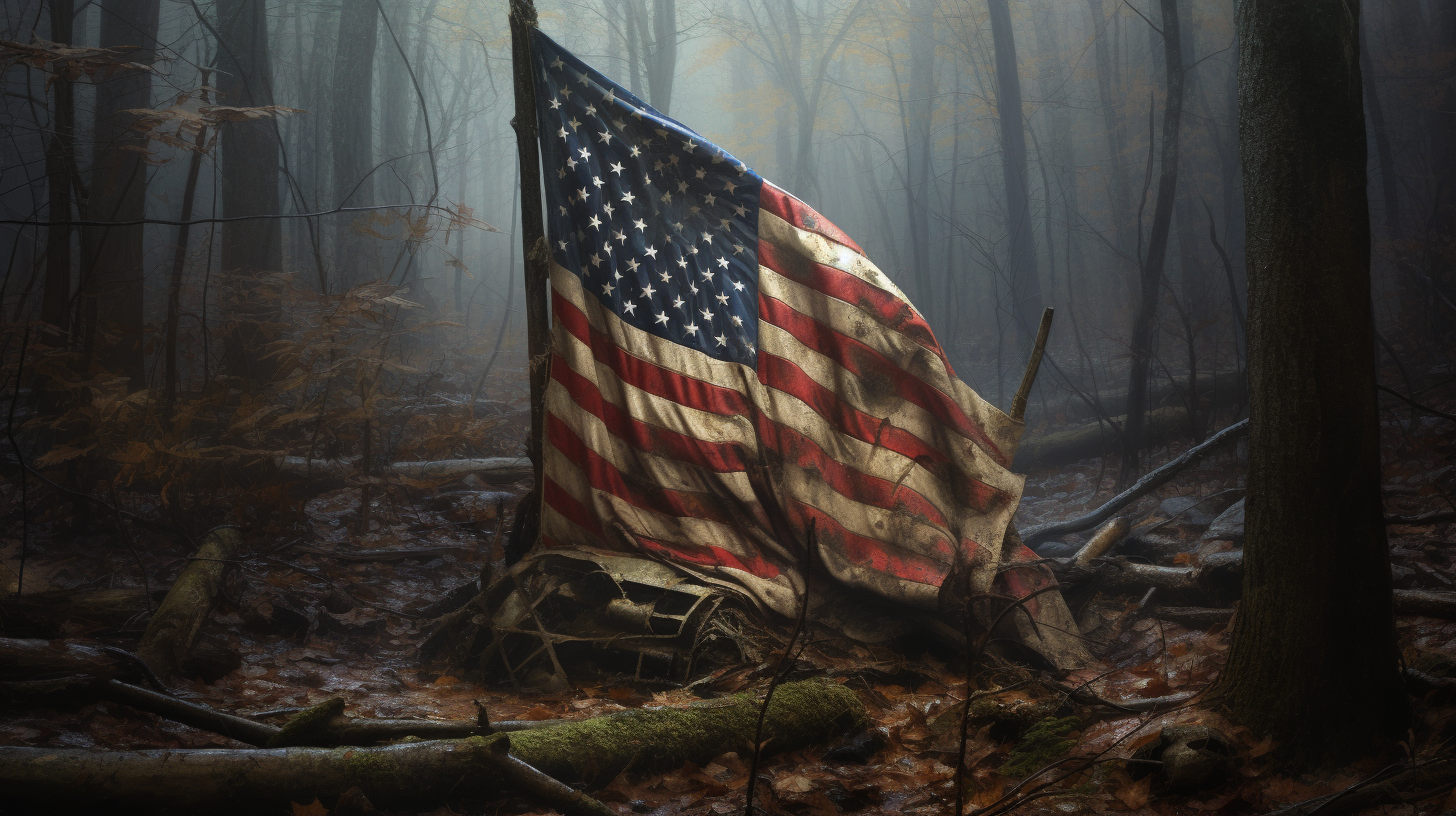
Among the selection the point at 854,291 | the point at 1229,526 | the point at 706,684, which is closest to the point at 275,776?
the point at 706,684

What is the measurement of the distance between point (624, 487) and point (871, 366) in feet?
5.40

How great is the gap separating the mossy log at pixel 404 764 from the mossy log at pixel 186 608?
1.90 m

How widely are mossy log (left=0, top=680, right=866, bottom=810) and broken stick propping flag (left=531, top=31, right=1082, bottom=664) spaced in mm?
1217

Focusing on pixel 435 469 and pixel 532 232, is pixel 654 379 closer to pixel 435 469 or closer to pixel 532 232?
pixel 532 232

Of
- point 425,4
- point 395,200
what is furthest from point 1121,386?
point 425,4

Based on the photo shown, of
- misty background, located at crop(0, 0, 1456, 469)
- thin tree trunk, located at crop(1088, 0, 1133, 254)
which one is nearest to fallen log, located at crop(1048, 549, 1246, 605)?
misty background, located at crop(0, 0, 1456, 469)

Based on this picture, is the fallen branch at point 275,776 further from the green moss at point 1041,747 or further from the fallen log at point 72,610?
the fallen log at point 72,610

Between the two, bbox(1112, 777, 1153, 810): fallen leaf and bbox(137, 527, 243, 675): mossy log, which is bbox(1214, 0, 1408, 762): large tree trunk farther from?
bbox(137, 527, 243, 675): mossy log

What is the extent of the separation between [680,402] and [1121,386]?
11204 mm

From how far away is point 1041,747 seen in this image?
3.00m

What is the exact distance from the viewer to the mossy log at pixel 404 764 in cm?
209

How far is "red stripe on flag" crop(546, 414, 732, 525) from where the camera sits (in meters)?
4.39

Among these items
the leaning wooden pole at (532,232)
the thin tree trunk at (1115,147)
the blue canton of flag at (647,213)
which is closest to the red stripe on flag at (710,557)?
the leaning wooden pole at (532,232)

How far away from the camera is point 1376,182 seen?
1745 centimetres
